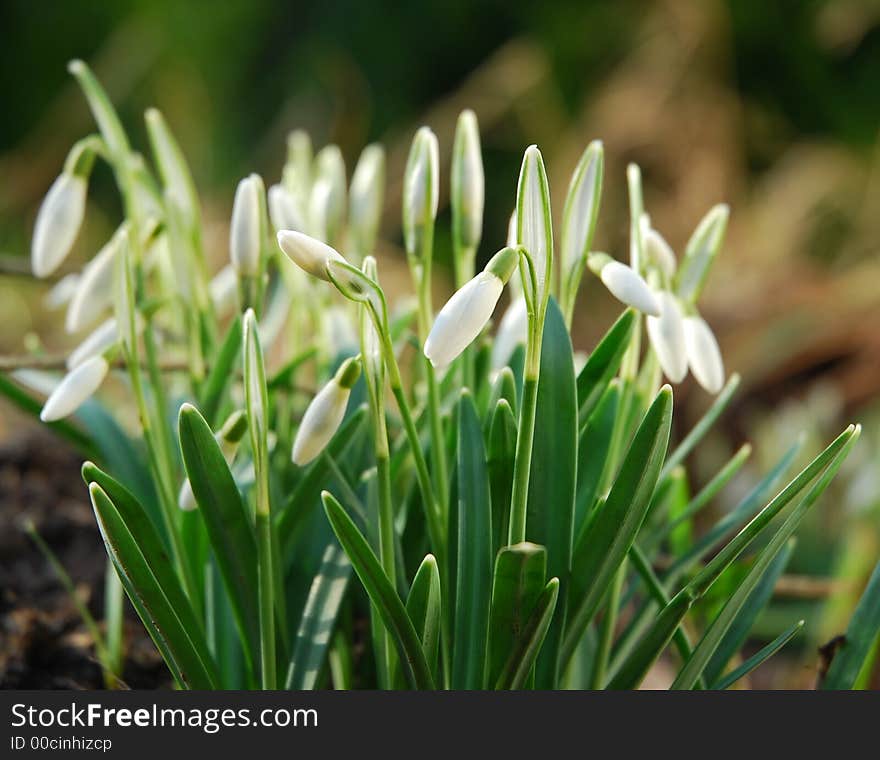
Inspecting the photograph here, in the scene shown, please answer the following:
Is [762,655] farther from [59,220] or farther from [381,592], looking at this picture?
[59,220]

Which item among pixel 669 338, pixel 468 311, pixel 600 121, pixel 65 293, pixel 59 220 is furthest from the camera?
pixel 600 121

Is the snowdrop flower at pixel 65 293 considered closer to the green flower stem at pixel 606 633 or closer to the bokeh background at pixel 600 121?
the green flower stem at pixel 606 633

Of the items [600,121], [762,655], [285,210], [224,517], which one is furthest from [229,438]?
[600,121]

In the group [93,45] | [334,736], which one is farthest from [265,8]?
[334,736]

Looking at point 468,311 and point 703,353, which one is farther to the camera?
point 703,353

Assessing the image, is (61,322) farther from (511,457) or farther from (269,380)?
(511,457)

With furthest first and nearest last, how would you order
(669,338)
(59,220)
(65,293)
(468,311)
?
(65,293)
(59,220)
(669,338)
(468,311)

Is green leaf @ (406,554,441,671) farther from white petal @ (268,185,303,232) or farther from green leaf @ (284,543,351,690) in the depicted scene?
white petal @ (268,185,303,232)
